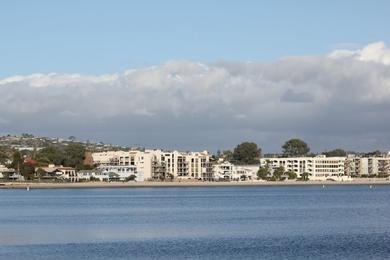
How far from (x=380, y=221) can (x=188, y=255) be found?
88.8ft

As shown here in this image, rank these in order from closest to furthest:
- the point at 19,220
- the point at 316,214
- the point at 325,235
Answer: the point at 325,235, the point at 19,220, the point at 316,214

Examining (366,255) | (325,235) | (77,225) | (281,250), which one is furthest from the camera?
(77,225)

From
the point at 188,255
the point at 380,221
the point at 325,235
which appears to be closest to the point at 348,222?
the point at 380,221

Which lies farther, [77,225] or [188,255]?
[77,225]

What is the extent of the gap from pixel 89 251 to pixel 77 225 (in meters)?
20.2

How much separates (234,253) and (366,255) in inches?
266

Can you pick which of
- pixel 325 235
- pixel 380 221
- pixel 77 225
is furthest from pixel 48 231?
pixel 380 221

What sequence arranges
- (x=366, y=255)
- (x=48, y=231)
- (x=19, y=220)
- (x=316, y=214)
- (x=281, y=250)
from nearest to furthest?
(x=366, y=255) → (x=281, y=250) → (x=48, y=231) → (x=19, y=220) → (x=316, y=214)

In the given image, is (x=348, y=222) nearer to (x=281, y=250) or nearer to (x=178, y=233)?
(x=178, y=233)

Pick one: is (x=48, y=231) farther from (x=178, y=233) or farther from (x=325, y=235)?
(x=325, y=235)

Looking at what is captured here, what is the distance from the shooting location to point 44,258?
44.5 m

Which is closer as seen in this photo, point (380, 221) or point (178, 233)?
point (178, 233)

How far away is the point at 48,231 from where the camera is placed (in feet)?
202

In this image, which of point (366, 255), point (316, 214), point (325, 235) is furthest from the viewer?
point (316, 214)
